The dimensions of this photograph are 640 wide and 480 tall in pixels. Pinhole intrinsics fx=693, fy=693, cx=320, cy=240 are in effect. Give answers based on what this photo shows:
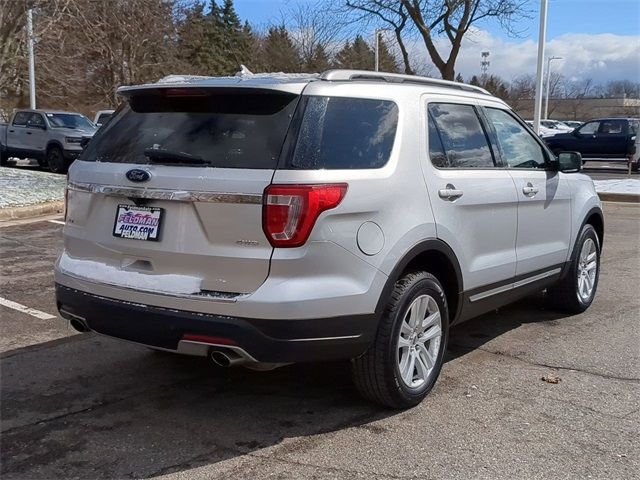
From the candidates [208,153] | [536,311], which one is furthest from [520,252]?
[208,153]

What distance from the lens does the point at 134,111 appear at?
13.3 ft

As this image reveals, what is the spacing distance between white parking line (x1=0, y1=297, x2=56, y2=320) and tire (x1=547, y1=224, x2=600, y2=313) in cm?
436

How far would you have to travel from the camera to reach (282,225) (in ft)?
10.9

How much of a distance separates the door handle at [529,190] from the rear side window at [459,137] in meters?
0.41

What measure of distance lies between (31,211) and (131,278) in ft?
30.5

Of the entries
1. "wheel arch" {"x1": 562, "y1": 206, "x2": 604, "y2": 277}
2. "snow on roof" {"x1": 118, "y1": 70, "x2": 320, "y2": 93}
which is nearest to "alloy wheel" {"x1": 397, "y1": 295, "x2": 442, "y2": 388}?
"snow on roof" {"x1": 118, "y1": 70, "x2": 320, "y2": 93}

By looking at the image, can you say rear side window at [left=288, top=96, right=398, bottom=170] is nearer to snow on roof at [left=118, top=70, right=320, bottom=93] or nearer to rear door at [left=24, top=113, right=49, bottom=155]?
snow on roof at [left=118, top=70, right=320, bottom=93]

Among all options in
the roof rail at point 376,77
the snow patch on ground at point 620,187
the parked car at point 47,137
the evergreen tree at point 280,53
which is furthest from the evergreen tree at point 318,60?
the roof rail at point 376,77

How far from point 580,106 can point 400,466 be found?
82729mm

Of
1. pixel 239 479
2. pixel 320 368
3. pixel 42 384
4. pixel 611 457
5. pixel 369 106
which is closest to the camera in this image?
pixel 239 479

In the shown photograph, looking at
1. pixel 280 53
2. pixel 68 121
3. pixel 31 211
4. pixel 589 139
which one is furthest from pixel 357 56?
pixel 31 211

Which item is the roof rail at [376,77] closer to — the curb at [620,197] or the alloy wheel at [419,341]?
the alloy wheel at [419,341]

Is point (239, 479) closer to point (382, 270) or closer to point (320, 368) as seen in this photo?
point (382, 270)

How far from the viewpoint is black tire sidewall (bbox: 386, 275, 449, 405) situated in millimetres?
3795
